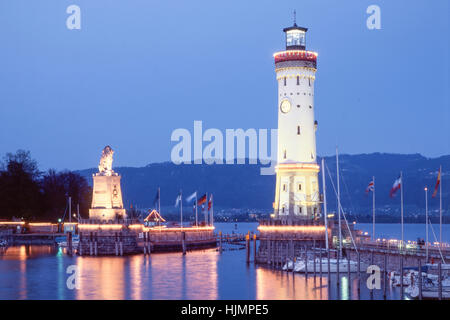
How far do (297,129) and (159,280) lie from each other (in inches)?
964

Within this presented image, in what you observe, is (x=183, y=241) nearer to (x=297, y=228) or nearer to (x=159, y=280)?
(x=297, y=228)

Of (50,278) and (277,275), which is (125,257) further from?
(277,275)

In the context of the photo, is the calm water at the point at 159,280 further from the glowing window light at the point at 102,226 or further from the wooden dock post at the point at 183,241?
the wooden dock post at the point at 183,241

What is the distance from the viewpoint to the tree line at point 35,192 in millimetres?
158750

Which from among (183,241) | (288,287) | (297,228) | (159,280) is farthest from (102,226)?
(288,287)

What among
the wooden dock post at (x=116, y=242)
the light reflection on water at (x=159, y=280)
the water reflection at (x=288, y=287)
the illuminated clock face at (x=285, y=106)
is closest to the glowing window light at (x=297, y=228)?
the light reflection on water at (x=159, y=280)

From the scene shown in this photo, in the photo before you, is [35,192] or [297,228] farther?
[35,192]

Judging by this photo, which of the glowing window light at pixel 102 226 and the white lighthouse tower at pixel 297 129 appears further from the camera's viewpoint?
the glowing window light at pixel 102 226

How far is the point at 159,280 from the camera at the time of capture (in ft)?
278

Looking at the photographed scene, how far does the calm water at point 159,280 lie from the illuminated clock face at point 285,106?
1841 centimetres

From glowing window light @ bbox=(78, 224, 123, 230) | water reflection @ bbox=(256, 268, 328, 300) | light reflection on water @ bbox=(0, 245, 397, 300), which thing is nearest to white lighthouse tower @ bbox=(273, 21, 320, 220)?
light reflection on water @ bbox=(0, 245, 397, 300)

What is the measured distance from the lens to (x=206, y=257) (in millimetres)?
117438

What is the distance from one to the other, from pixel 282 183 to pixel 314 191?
12.7ft
